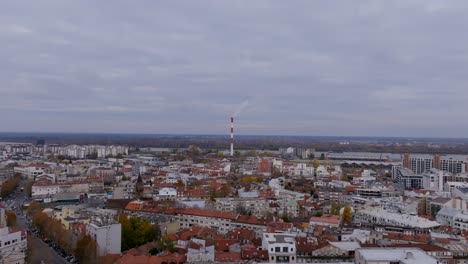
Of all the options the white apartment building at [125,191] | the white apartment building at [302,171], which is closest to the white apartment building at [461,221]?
the white apartment building at [125,191]

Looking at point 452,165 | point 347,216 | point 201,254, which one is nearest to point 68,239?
point 201,254

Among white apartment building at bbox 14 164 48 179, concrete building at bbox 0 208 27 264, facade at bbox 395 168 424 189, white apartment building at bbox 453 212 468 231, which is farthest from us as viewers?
white apartment building at bbox 14 164 48 179

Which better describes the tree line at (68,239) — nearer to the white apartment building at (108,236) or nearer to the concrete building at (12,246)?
the white apartment building at (108,236)

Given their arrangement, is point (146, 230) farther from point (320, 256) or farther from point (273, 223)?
point (320, 256)

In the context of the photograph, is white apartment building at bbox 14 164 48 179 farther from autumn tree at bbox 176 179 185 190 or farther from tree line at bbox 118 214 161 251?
tree line at bbox 118 214 161 251

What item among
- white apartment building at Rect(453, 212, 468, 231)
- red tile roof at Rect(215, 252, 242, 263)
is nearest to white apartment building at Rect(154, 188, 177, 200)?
red tile roof at Rect(215, 252, 242, 263)

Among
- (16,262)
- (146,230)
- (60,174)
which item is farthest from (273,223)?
(60,174)
